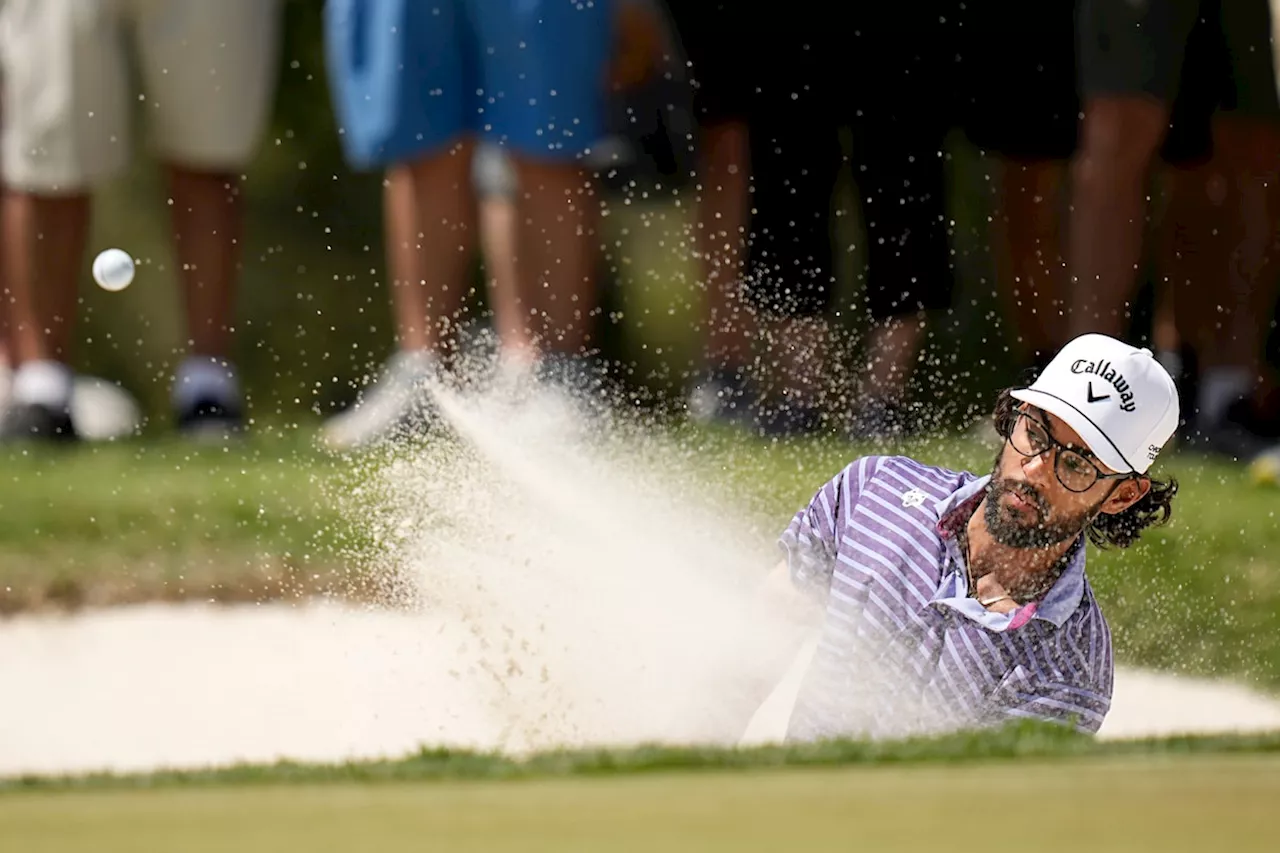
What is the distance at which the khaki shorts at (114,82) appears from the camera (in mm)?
5562

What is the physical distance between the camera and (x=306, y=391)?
316 inches

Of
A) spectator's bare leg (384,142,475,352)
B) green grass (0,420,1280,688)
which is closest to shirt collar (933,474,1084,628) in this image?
green grass (0,420,1280,688)

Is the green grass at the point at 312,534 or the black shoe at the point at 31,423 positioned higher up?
the black shoe at the point at 31,423

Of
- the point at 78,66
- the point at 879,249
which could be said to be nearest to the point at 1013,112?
the point at 879,249

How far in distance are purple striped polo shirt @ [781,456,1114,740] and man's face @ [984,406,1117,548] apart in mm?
44

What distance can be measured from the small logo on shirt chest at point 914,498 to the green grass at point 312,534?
52.6 inches

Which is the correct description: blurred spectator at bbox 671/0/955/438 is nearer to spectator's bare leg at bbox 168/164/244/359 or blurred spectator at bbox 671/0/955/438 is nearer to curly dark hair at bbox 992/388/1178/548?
spectator's bare leg at bbox 168/164/244/359

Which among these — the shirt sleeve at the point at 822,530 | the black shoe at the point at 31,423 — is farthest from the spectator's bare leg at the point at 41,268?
the shirt sleeve at the point at 822,530

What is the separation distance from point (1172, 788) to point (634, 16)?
3.33m

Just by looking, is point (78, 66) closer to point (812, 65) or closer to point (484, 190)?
point (484, 190)

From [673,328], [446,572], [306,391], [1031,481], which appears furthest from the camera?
[673,328]

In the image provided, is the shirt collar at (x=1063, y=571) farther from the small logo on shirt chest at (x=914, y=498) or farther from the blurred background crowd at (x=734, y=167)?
the blurred background crowd at (x=734, y=167)

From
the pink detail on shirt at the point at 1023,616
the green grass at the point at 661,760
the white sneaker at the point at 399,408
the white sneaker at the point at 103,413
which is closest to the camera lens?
the green grass at the point at 661,760

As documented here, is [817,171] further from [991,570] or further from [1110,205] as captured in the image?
[991,570]
